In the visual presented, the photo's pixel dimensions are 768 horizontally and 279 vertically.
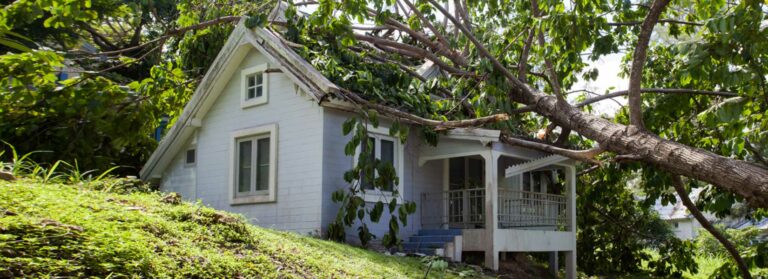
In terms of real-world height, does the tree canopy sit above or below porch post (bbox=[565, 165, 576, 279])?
above

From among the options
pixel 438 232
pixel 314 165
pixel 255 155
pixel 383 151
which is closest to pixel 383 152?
pixel 383 151

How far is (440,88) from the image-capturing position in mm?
15383

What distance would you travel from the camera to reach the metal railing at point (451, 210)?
14.8 meters

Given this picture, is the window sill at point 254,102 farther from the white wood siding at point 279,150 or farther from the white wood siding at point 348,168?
the white wood siding at point 348,168

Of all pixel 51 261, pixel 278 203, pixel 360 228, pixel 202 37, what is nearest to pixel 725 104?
pixel 360 228

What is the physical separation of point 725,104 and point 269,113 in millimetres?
8784

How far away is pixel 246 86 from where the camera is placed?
15.5m

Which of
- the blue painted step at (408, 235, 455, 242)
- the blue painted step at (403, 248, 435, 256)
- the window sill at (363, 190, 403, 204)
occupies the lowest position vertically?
the blue painted step at (403, 248, 435, 256)

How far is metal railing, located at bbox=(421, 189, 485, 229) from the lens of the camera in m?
14.8

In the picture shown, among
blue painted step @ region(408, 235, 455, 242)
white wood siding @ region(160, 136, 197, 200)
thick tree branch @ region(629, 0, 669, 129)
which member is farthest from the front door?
white wood siding @ region(160, 136, 197, 200)

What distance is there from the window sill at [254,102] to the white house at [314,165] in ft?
0.07

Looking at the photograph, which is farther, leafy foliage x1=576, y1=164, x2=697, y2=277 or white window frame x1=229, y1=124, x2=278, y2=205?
leafy foliage x1=576, y1=164, x2=697, y2=277

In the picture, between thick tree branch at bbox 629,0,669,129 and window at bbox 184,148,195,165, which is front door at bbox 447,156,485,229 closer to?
thick tree branch at bbox 629,0,669,129

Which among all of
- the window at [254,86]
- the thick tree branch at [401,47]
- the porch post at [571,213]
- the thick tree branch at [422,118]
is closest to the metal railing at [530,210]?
the porch post at [571,213]
